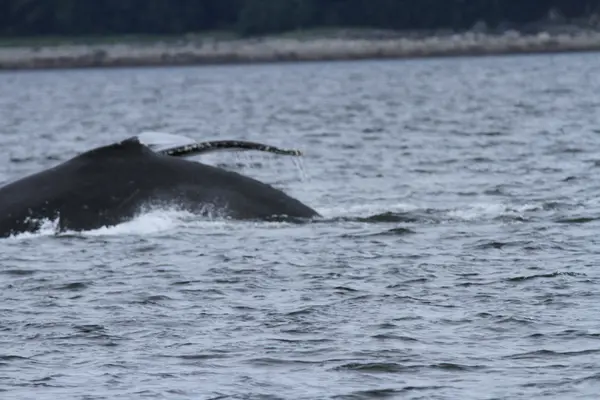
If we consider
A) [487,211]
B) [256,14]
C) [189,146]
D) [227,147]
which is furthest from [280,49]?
[227,147]

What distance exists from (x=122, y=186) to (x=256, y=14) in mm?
103628

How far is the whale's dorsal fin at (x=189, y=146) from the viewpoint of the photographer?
13.8m

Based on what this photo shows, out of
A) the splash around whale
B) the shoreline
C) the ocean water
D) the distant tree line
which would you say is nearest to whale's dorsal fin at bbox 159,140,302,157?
the splash around whale

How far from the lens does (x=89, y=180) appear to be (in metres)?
14.1

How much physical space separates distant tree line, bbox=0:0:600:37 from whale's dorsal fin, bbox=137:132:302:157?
103084 millimetres

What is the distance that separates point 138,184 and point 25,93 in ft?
208

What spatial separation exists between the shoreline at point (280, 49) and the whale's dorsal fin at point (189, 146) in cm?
9447

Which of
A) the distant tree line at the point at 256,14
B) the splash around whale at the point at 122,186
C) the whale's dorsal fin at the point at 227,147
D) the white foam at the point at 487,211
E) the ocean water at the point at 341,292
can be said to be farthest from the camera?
the distant tree line at the point at 256,14

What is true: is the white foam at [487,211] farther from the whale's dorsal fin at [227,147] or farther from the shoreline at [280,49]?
the shoreline at [280,49]

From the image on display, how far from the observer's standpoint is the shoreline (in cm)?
10931

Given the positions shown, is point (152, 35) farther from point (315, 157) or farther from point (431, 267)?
point (431, 267)

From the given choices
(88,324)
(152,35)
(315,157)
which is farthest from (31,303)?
(152,35)

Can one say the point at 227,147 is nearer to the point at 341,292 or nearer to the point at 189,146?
the point at 189,146

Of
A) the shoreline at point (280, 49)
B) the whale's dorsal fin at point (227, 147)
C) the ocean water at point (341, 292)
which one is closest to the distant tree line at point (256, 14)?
the shoreline at point (280, 49)
